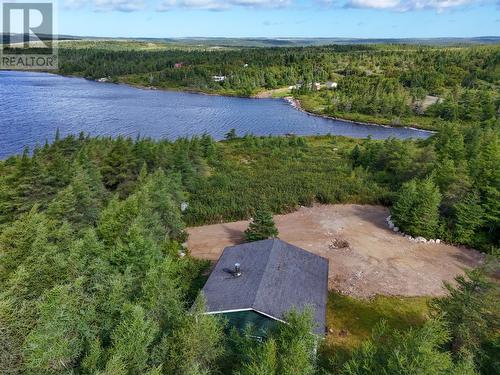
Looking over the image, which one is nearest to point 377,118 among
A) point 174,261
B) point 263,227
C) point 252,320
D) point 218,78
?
point 218,78

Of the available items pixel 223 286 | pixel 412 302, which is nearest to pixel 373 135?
pixel 412 302

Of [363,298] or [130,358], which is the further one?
[363,298]

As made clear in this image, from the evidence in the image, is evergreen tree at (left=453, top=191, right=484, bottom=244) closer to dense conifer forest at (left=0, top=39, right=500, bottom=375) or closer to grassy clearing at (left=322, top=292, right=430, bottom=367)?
dense conifer forest at (left=0, top=39, right=500, bottom=375)

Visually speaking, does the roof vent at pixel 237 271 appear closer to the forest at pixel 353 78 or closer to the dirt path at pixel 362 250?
the dirt path at pixel 362 250

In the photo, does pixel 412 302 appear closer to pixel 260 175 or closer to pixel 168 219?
pixel 168 219

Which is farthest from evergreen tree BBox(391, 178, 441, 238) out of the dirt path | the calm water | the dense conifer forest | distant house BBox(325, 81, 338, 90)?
distant house BBox(325, 81, 338, 90)

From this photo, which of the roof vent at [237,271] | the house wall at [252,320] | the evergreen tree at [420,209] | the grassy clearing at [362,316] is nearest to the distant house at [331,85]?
the evergreen tree at [420,209]
